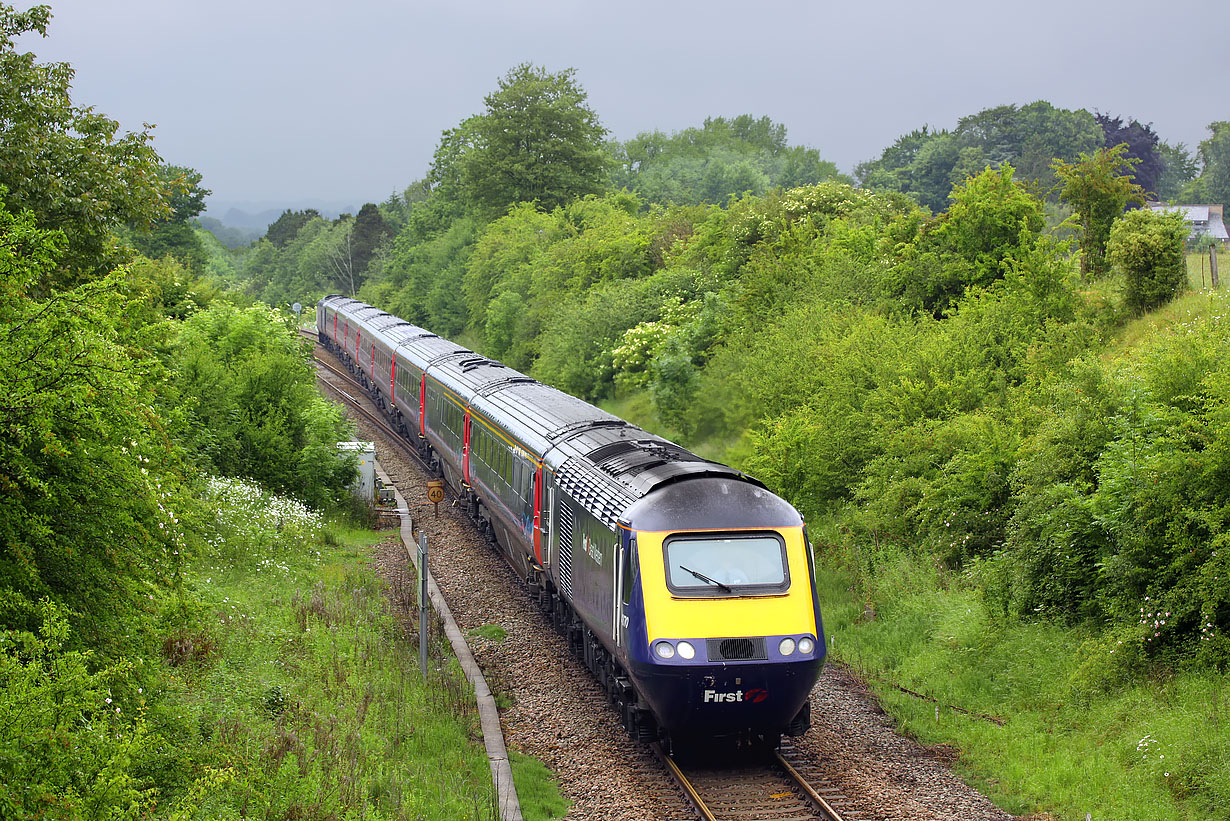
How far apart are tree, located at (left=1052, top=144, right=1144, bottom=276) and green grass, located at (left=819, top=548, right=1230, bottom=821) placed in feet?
40.3

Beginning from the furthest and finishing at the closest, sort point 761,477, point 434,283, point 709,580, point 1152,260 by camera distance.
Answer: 1. point 434,283
2. point 1152,260
3. point 761,477
4. point 709,580

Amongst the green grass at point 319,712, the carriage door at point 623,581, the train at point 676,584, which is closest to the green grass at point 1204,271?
the train at point 676,584

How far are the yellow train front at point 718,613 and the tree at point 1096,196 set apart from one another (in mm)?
15968

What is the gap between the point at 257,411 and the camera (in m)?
23.1

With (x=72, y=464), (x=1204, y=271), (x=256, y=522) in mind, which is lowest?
(x=256, y=522)

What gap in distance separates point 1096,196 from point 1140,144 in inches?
2052

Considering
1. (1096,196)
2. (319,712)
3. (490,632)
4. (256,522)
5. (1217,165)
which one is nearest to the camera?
(319,712)

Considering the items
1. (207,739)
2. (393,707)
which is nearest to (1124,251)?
(393,707)

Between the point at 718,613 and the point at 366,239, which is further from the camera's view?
the point at 366,239

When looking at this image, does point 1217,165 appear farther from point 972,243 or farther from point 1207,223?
point 972,243

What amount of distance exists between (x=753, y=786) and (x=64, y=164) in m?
13.1

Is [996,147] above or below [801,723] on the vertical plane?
above

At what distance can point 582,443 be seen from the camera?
49.5ft

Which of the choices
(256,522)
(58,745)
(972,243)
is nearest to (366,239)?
(972,243)
